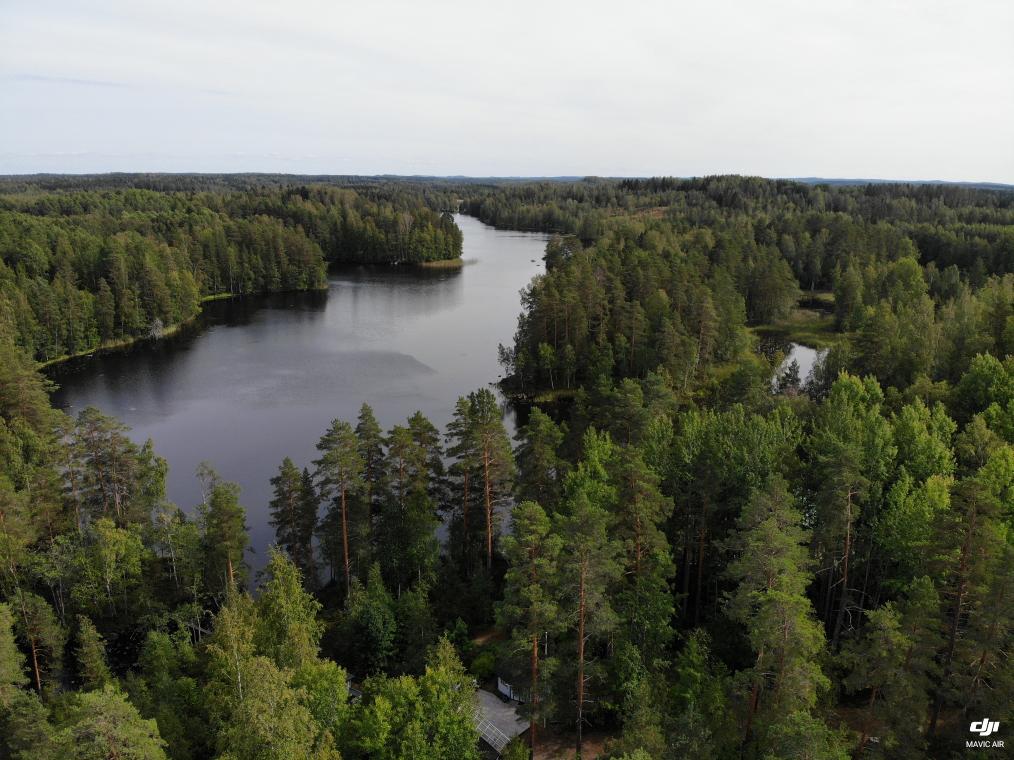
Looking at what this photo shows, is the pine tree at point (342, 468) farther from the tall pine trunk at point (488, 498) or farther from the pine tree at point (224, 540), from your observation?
the tall pine trunk at point (488, 498)

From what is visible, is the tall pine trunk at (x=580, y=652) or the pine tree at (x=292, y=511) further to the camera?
the pine tree at (x=292, y=511)

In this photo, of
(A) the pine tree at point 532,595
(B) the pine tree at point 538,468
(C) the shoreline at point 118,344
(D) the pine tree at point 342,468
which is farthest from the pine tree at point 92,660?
(C) the shoreline at point 118,344

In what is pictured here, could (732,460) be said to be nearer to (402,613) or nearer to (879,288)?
(402,613)

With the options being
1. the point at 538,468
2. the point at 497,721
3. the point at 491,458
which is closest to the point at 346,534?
the point at 491,458

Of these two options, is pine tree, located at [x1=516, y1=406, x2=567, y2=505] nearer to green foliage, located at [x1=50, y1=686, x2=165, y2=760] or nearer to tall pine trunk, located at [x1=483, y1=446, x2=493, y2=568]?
tall pine trunk, located at [x1=483, y1=446, x2=493, y2=568]

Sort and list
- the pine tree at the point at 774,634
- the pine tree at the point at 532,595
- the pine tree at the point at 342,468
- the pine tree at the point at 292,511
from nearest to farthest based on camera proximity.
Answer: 1. the pine tree at the point at 774,634
2. the pine tree at the point at 532,595
3. the pine tree at the point at 342,468
4. the pine tree at the point at 292,511

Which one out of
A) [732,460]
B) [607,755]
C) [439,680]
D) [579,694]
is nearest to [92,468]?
[439,680]
